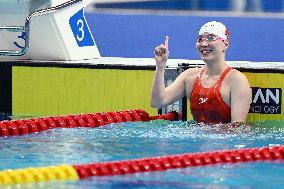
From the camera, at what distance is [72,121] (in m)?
7.71

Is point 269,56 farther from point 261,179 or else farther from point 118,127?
point 261,179

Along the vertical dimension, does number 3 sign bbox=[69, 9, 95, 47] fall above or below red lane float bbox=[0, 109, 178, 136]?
above

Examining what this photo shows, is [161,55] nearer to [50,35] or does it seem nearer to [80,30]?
[50,35]

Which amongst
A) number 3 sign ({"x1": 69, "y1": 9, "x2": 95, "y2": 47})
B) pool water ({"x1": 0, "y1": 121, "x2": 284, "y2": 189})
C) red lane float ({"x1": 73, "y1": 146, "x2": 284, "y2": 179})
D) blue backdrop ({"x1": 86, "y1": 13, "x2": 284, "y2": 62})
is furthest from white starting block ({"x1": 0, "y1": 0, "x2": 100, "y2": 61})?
red lane float ({"x1": 73, "y1": 146, "x2": 284, "y2": 179})

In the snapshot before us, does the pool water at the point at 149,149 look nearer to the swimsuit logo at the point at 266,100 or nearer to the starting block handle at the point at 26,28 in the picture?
the swimsuit logo at the point at 266,100

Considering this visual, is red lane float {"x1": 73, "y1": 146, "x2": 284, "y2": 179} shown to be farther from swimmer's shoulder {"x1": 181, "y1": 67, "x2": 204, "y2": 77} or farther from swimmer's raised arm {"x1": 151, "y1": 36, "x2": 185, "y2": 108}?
swimmer's shoulder {"x1": 181, "y1": 67, "x2": 204, "y2": 77}

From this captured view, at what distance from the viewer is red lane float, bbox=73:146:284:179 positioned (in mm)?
5789

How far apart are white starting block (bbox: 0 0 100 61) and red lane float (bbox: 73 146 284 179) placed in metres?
2.77

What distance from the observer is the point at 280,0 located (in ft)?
36.5

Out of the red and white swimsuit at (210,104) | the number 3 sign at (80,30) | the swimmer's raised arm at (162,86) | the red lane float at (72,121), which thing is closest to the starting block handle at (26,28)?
the number 3 sign at (80,30)

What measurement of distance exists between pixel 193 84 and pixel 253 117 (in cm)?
50

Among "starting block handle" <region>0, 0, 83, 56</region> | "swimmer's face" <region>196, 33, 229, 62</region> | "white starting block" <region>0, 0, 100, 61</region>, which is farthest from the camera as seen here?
"white starting block" <region>0, 0, 100, 61</region>

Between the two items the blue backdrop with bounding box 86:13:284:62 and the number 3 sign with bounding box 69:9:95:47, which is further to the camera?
the blue backdrop with bounding box 86:13:284:62

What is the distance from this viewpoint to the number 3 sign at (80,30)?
29.4ft
